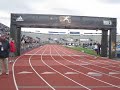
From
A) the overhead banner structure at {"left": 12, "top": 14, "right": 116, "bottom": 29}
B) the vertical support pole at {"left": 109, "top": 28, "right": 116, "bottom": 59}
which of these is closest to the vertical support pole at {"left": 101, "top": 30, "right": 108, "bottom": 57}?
Answer: the vertical support pole at {"left": 109, "top": 28, "right": 116, "bottom": 59}

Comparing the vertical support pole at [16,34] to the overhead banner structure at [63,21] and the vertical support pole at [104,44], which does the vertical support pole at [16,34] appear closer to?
the overhead banner structure at [63,21]

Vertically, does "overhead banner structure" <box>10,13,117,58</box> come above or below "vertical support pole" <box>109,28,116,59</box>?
above

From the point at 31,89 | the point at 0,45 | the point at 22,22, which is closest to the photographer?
the point at 31,89

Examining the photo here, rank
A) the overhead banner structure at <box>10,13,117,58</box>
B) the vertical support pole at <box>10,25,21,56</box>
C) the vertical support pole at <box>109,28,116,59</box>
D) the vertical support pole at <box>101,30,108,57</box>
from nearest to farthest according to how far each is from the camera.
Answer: the vertical support pole at <box>10,25,21,56</box> < the overhead banner structure at <box>10,13,117,58</box> < the vertical support pole at <box>109,28,116,59</box> < the vertical support pole at <box>101,30,108,57</box>

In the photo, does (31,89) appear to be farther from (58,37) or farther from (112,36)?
(58,37)

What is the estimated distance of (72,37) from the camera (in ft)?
501

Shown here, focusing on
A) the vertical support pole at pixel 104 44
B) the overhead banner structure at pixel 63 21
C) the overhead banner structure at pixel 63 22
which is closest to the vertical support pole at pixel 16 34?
the overhead banner structure at pixel 63 22

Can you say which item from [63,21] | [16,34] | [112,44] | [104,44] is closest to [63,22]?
[63,21]

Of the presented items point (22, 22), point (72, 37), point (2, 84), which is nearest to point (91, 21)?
point (22, 22)

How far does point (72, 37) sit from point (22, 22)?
116483mm

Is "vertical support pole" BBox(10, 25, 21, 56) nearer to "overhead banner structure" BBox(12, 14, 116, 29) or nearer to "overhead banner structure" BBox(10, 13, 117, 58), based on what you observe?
"overhead banner structure" BBox(10, 13, 117, 58)

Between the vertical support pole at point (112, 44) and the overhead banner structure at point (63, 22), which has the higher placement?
the overhead banner structure at point (63, 22)

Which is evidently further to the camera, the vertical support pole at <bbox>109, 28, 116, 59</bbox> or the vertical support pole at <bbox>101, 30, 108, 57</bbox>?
the vertical support pole at <bbox>101, 30, 108, 57</bbox>

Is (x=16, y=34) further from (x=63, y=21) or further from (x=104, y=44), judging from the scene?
(x=104, y=44)
